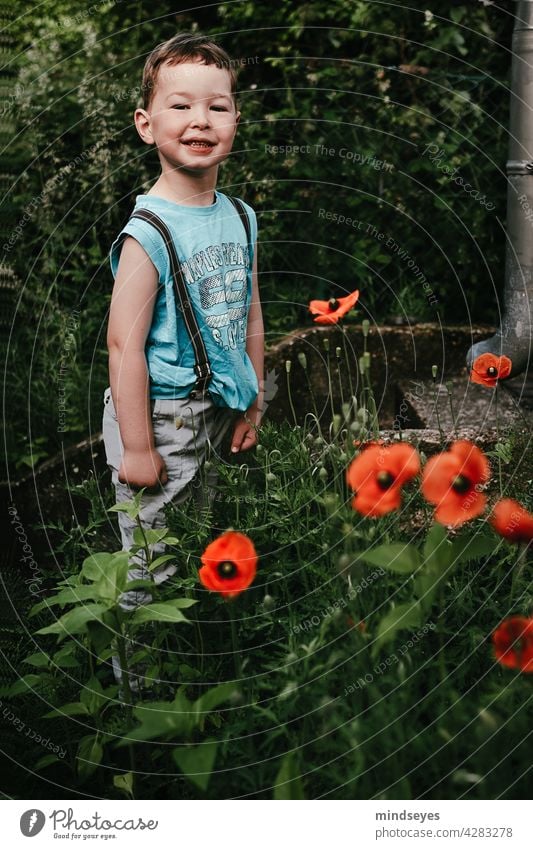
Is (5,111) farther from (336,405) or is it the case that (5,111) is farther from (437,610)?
(437,610)

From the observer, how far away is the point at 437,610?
1.62 meters

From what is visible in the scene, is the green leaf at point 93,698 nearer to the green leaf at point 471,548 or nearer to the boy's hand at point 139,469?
the boy's hand at point 139,469

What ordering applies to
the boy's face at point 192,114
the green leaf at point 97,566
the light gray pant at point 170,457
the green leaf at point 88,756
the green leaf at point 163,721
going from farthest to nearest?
the light gray pant at point 170,457 → the boy's face at point 192,114 → the green leaf at point 88,756 → the green leaf at point 97,566 → the green leaf at point 163,721

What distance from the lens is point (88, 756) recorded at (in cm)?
153

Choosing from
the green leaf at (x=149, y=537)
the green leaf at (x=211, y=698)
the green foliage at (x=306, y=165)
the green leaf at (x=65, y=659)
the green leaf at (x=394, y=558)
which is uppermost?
the green foliage at (x=306, y=165)

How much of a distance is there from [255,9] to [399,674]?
2.64 metres

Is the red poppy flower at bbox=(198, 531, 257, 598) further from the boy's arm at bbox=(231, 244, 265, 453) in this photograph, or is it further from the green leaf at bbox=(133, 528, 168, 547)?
the boy's arm at bbox=(231, 244, 265, 453)

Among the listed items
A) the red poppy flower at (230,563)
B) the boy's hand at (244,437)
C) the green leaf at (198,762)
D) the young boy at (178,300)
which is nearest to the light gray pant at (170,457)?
the young boy at (178,300)

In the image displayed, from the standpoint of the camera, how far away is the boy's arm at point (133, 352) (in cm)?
170

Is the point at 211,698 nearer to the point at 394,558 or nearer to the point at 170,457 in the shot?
the point at 394,558

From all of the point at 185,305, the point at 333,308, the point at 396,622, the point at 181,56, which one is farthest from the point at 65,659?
the point at 181,56

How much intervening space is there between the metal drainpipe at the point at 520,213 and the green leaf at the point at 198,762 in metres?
1.42

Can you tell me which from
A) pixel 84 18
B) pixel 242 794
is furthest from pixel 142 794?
pixel 84 18
